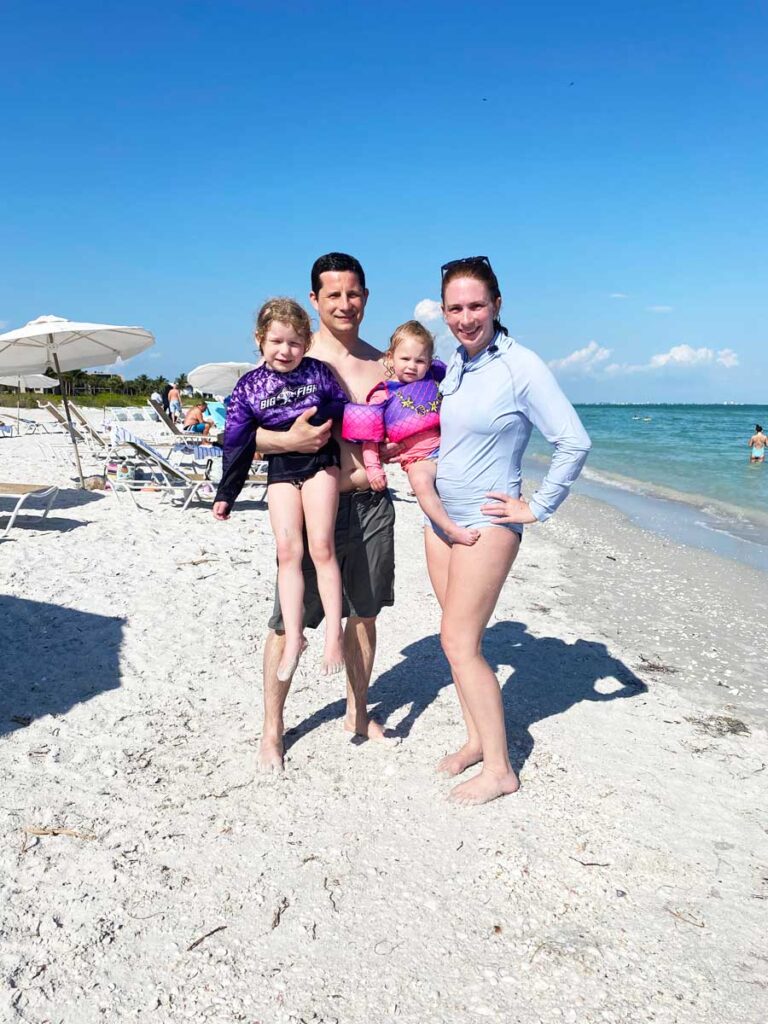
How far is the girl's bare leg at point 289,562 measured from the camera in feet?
10.3

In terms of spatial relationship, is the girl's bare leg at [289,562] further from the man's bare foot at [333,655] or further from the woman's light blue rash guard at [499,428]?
the woman's light blue rash guard at [499,428]

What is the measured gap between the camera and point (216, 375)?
1819cm

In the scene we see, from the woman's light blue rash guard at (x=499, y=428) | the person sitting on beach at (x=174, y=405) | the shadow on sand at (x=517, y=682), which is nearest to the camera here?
the woman's light blue rash guard at (x=499, y=428)

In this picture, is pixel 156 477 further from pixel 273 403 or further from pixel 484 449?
pixel 484 449

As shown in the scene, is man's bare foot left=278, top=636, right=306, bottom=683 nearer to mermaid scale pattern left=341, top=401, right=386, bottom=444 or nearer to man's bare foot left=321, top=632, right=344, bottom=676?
man's bare foot left=321, top=632, right=344, bottom=676

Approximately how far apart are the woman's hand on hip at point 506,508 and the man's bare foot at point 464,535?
0.11m

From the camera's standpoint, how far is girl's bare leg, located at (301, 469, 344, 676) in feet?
10.2

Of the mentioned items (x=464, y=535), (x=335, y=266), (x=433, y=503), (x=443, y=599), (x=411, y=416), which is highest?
(x=335, y=266)

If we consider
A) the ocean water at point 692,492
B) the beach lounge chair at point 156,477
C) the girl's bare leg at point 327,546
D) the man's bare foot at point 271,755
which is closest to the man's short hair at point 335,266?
the girl's bare leg at point 327,546

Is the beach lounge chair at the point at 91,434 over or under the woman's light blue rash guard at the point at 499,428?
under

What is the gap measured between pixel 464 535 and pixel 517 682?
213cm

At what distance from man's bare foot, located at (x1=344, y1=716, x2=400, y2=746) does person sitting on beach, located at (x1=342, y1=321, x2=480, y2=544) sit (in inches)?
51.5

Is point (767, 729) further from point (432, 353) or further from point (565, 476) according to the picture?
point (432, 353)

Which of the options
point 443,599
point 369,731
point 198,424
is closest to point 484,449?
point 443,599
